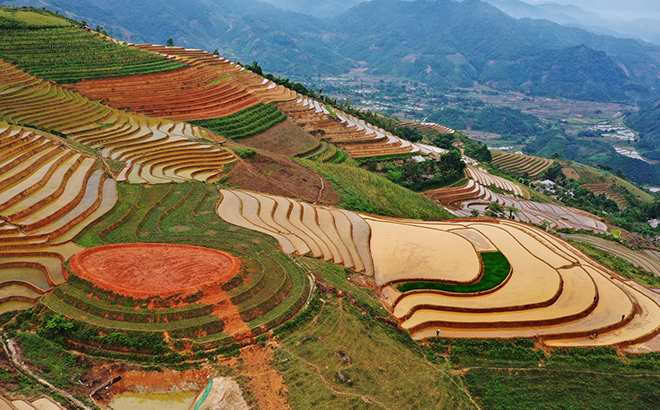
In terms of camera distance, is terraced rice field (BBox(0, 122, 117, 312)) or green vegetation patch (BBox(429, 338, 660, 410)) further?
terraced rice field (BBox(0, 122, 117, 312))

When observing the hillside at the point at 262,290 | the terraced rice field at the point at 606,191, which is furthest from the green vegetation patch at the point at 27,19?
the terraced rice field at the point at 606,191

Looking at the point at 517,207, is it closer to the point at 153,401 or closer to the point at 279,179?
the point at 279,179

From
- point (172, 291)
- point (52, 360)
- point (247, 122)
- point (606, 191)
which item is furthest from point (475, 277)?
point (606, 191)

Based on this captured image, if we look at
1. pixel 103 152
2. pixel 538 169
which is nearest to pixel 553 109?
pixel 538 169

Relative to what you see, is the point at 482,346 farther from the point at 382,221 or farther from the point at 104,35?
the point at 104,35

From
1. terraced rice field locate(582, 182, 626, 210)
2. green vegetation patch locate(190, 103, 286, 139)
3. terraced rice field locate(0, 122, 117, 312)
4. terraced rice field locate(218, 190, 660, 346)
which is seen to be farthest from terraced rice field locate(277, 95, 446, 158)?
terraced rice field locate(582, 182, 626, 210)

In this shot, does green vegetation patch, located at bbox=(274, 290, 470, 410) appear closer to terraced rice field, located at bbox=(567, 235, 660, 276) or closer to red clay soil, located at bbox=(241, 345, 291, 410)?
red clay soil, located at bbox=(241, 345, 291, 410)

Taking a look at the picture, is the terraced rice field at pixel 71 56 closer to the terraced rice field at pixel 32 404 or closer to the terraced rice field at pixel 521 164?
the terraced rice field at pixel 32 404
